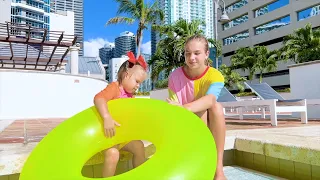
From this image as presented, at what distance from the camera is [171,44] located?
20.1 m

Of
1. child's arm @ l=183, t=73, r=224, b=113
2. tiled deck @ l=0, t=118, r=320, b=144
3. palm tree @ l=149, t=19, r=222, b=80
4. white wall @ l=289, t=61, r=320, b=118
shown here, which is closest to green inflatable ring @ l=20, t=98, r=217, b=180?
child's arm @ l=183, t=73, r=224, b=113

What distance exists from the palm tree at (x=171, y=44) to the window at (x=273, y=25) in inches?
942

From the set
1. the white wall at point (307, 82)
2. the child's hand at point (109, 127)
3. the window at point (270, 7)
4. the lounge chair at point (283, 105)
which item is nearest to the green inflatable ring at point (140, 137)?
the child's hand at point (109, 127)

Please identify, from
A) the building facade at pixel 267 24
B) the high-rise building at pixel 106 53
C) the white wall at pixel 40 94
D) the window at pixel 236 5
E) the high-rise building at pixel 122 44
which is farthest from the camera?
the high-rise building at pixel 106 53

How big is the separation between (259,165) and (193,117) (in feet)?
4.71

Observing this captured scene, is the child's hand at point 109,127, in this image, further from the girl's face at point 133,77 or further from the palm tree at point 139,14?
the palm tree at point 139,14

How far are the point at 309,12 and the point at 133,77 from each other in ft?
130

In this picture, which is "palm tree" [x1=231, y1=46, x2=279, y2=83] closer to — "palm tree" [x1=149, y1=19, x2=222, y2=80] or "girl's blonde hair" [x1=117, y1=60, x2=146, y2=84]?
"palm tree" [x1=149, y1=19, x2=222, y2=80]

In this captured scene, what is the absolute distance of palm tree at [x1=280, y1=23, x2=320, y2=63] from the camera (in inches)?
1032

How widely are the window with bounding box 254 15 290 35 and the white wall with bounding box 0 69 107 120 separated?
34168 millimetres

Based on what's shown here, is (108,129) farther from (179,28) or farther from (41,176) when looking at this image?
(179,28)

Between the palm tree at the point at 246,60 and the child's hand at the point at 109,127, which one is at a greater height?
the palm tree at the point at 246,60

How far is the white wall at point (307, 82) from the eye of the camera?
8250 mm

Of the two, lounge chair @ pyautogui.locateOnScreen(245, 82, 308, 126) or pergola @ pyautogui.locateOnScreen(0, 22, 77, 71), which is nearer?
lounge chair @ pyautogui.locateOnScreen(245, 82, 308, 126)
